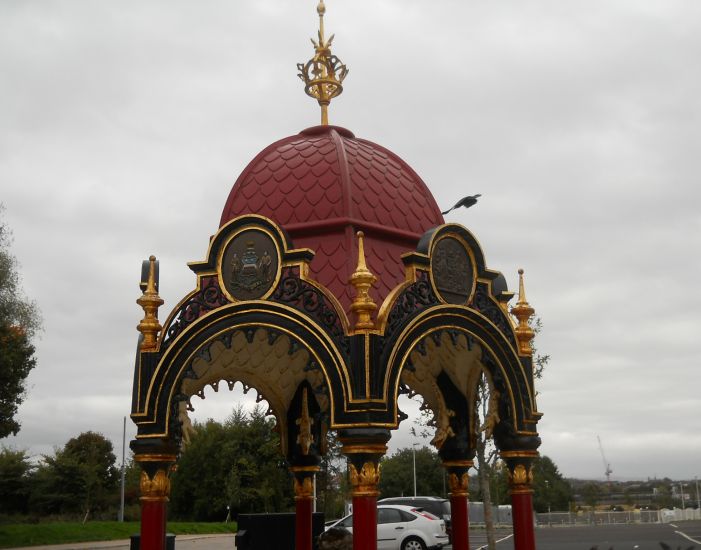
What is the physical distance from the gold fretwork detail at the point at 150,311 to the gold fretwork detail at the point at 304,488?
145 inches

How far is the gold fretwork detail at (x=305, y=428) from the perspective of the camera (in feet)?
36.1

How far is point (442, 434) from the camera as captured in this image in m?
10.4

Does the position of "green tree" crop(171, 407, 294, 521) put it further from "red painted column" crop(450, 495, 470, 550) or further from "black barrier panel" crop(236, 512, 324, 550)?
"red painted column" crop(450, 495, 470, 550)

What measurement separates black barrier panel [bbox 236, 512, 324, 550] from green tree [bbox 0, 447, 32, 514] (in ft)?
119

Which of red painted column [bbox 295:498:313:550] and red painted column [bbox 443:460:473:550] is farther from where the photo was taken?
red painted column [bbox 295:498:313:550]

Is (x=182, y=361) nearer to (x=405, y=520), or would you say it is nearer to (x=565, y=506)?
(x=405, y=520)

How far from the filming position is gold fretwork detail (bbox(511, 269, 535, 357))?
9062mm

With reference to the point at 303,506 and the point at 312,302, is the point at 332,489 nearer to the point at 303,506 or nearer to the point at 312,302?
the point at 303,506

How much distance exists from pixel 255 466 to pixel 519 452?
31.4m

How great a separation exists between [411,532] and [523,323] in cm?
1198

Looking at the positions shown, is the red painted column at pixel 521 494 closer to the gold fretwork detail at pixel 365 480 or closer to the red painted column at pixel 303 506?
the gold fretwork detail at pixel 365 480

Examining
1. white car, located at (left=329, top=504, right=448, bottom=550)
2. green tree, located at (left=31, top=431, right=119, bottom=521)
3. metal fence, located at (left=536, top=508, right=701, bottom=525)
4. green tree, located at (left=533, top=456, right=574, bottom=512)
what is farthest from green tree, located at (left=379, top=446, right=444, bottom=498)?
white car, located at (left=329, top=504, right=448, bottom=550)

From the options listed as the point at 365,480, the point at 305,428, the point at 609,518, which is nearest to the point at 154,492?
the point at 365,480

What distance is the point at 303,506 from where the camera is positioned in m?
11.0
